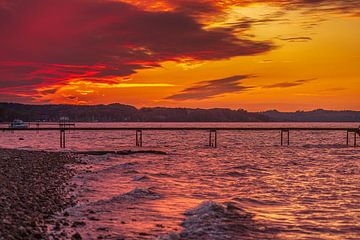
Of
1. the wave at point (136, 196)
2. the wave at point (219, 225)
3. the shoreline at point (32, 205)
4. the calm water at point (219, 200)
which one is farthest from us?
the wave at point (136, 196)

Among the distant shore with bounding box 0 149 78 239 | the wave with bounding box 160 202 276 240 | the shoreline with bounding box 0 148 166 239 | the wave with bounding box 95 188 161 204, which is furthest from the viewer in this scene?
the wave with bounding box 95 188 161 204

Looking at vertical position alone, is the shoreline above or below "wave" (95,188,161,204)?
above

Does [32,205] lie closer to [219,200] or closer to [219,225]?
[219,225]

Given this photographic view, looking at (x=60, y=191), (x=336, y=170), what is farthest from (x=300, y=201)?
(x=336, y=170)

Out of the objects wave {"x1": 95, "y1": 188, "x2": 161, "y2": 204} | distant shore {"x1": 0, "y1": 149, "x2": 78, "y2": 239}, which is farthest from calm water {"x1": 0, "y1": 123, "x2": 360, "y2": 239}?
distant shore {"x1": 0, "y1": 149, "x2": 78, "y2": 239}

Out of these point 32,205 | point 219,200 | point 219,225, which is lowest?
point 219,200

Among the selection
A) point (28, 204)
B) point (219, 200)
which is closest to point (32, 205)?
point (28, 204)

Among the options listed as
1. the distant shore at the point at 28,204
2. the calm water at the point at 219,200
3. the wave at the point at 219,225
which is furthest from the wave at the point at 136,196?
the wave at the point at 219,225

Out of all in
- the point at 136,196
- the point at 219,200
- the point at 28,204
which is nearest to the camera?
the point at 28,204

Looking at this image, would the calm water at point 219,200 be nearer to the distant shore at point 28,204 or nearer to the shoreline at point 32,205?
the shoreline at point 32,205

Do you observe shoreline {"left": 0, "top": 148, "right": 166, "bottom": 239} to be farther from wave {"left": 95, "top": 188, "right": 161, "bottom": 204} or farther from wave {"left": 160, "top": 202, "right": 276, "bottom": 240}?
wave {"left": 160, "top": 202, "right": 276, "bottom": 240}

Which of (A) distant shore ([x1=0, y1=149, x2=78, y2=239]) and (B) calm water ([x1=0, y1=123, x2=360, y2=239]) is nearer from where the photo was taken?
(A) distant shore ([x1=0, y1=149, x2=78, y2=239])

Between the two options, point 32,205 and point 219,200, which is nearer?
point 32,205

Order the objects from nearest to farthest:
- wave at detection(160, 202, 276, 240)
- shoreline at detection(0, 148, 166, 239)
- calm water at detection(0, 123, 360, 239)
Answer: shoreline at detection(0, 148, 166, 239), wave at detection(160, 202, 276, 240), calm water at detection(0, 123, 360, 239)
